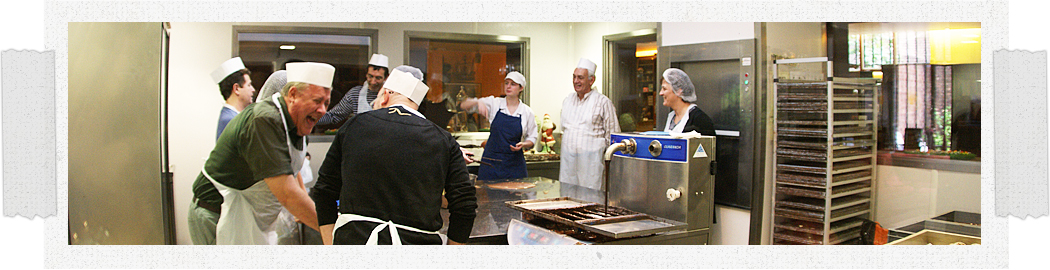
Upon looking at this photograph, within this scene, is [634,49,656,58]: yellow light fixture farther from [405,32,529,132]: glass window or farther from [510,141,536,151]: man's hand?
[510,141,536,151]: man's hand

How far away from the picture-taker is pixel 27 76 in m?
2.77

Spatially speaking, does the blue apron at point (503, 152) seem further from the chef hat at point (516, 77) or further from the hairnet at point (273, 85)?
the hairnet at point (273, 85)

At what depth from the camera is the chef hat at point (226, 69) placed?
2.78 metres

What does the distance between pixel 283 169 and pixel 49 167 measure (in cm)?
102

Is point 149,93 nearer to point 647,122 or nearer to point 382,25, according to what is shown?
point 382,25

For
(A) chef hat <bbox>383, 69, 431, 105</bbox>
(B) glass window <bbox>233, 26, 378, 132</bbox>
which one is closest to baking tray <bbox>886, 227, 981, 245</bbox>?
(A) chef hat <bbox>383, 69, 431, 105</bbox>

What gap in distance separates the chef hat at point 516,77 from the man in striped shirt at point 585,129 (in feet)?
0.77

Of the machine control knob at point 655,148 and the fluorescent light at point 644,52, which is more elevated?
the fluorescent light at point 644,52

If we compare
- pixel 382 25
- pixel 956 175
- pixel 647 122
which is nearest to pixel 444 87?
pixel 382 25

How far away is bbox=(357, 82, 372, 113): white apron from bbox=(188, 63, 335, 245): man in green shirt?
0.44 ft

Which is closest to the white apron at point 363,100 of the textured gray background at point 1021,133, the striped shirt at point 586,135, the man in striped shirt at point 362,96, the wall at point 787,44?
the man in striped shirt at point 362,96

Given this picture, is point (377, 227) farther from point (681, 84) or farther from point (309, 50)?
point (681, 84)

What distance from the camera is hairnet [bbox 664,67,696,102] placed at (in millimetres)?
3252
